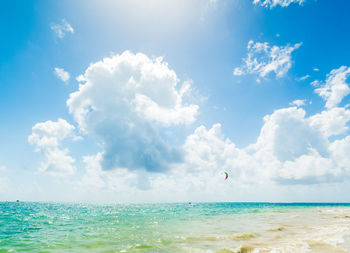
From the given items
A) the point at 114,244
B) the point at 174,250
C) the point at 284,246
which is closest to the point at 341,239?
the point at 284,246

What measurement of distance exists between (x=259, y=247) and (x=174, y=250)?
215 inches

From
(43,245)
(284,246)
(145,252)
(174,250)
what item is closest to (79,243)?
(43,245)

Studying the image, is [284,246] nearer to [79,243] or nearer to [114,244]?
[114,244]

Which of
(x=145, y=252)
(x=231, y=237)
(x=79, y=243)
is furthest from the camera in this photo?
(x=231, y=237)

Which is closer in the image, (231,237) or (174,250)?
(174,250)

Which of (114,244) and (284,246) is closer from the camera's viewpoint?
(284,246)

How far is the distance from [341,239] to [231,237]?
7.62 meters

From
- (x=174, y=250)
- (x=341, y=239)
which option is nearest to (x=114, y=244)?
(x=174, y=250)

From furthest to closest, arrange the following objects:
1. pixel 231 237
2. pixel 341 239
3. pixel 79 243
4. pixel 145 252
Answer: pixel 231 237
pixel 79 243
pixel 341 239
pixel 145 252

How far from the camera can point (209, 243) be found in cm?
1507

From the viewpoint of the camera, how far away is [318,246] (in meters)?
13.0

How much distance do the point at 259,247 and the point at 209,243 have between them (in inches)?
140

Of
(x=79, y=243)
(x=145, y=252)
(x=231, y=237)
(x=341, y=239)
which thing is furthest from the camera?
(x=231, y=237)

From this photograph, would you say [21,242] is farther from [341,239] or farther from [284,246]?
[341,239]
